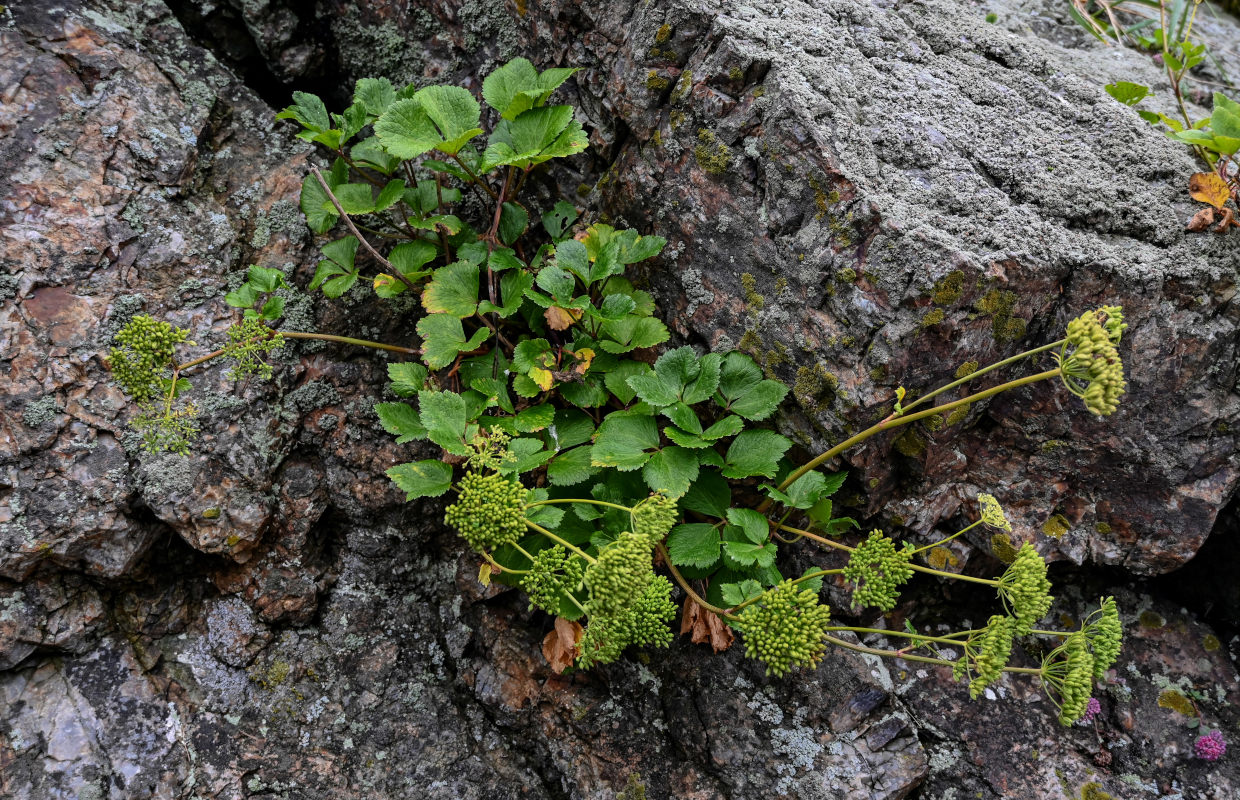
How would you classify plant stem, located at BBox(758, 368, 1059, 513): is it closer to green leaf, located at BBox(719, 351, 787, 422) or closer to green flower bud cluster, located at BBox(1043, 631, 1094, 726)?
green leaf, located at BBox(719, 351, 787, 422)

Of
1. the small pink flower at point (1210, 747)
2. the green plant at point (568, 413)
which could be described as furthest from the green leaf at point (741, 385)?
the small pink flower at point (1210, 747)

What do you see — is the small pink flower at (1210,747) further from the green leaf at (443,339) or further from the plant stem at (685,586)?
the green leaf at (443,339)

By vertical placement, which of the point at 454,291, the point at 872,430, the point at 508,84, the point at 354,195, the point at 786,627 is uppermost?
the point at 508,84

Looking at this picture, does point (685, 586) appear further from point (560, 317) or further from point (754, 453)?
point (560, 317)

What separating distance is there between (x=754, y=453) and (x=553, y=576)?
0.84 metres

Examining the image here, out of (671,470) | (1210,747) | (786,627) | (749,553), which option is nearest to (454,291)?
(671,470)

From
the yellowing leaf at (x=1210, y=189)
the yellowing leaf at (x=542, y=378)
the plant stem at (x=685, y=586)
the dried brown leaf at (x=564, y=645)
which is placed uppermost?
the yellowing leaf at (x=1210, y=189)

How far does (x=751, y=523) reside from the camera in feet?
8.70

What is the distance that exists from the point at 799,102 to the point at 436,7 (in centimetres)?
Answer: 195

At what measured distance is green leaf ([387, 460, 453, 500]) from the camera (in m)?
2.68

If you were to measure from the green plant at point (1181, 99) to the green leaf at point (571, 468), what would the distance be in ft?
7.52

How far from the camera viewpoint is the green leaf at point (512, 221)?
125 inches

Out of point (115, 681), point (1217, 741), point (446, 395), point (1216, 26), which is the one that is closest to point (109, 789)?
point (115, 681)

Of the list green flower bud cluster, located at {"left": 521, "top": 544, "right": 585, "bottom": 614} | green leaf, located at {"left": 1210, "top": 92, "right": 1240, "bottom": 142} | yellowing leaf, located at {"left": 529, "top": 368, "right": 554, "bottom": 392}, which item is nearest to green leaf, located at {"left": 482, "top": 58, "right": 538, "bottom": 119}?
yellowing leaf, located at {"left": 529, "top": 368, "right": 554, "bottom": 392}
